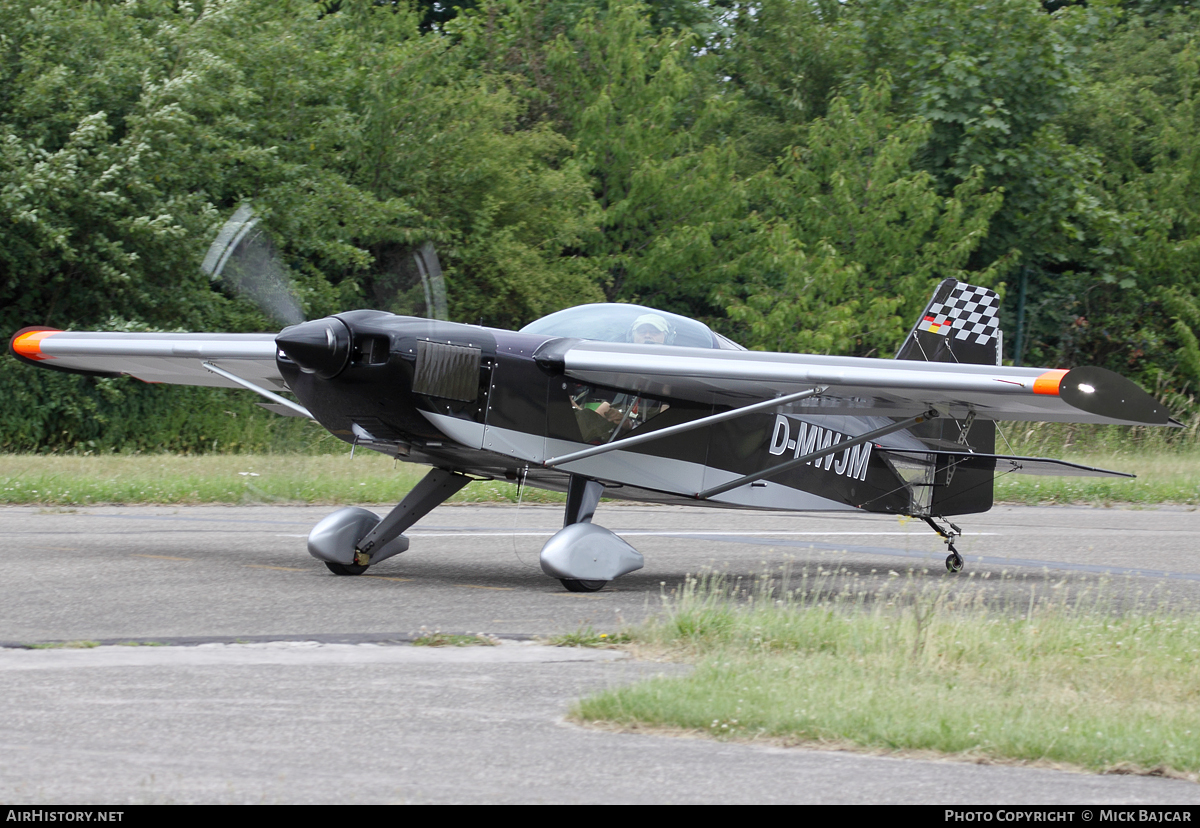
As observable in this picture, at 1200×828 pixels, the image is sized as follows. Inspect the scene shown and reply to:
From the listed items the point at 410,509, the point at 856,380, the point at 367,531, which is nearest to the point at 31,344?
the point at 367,531

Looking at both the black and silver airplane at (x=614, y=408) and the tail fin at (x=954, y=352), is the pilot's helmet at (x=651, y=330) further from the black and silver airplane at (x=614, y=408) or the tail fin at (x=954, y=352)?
the tail fin at (x=954, y=352)

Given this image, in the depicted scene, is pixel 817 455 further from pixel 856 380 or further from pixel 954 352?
pixel 954 352

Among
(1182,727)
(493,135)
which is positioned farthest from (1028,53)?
(1182,727)

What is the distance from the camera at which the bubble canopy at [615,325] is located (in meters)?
9.74

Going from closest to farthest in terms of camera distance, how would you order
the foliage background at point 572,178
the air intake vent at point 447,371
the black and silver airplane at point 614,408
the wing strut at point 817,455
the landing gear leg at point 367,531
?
the black and silver airplane at point 614,408 < the air intake vent at point 447,371 < the wing strut at point 817,455 < the landing gear leg at point 367,531 < the foliage background at point 572,178

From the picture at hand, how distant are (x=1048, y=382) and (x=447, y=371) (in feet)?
13.5

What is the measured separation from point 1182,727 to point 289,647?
4.52 m

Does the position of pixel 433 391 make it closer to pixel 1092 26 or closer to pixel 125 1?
pixel 125 1

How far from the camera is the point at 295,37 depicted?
26922mm

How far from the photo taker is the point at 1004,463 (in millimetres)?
11516

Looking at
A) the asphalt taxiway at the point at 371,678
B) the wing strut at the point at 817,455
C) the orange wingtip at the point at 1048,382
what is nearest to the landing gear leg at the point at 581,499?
the asphalt taxiway at the point at 371,678

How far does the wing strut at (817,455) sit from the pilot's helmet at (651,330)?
1.32 meters

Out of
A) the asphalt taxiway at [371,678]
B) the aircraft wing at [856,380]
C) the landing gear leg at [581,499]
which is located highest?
the aircraft wing at [856,380]

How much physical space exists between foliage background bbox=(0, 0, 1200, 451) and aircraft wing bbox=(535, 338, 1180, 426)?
13.1 m
